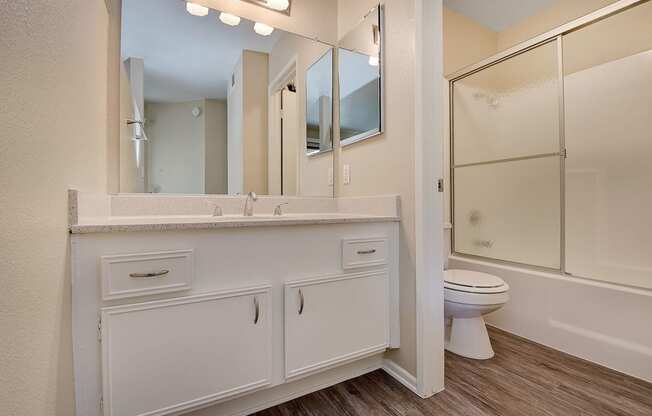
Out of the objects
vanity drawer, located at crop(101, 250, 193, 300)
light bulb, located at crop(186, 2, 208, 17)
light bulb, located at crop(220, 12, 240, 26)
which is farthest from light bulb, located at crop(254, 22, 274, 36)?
vanity drawer, located at crop(101, 250, 193, 300)

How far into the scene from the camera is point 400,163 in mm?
1482

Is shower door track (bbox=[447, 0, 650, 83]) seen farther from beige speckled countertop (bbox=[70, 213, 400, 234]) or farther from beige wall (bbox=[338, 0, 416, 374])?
beige speckled countertop (bbox=[70, 213, 400, 234])

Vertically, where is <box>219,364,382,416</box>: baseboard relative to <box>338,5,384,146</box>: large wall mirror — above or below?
below

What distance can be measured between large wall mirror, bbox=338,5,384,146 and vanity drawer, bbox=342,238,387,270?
62 centimetres

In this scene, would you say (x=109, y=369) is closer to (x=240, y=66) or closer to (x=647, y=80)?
(x=240, y=66)

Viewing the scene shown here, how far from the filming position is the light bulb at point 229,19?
1625 millimetres

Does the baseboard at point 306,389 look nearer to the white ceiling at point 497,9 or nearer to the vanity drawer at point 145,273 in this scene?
the vanity drawer at point 145,273

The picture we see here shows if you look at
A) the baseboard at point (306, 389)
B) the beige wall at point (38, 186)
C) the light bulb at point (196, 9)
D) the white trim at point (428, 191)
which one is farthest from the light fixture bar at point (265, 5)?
the baseboard at point (306, 389)

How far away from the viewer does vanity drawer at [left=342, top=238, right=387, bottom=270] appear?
1.36 m

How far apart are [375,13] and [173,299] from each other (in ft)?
5.69

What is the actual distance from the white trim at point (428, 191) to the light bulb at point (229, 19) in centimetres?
98

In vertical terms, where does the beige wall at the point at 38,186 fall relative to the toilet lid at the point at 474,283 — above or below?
above

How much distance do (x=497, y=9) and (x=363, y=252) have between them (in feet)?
8.17

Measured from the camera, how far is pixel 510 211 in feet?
8.21
